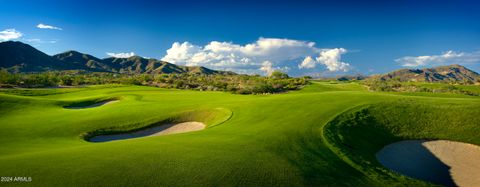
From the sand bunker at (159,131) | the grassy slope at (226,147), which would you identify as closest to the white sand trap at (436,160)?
the grassy slope at (226,147)

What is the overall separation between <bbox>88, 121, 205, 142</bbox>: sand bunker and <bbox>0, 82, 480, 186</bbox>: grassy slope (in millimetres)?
1495

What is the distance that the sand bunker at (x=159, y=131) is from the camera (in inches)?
1071

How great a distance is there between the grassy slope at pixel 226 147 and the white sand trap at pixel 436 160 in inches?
45.4

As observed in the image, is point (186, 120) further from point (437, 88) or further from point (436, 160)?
point (437, 88)

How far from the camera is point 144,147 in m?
17.6

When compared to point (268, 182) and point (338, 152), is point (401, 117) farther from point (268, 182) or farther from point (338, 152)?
point (268, 182)

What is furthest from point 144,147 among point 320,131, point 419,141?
point 419,141

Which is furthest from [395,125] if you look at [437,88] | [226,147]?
[437,88]

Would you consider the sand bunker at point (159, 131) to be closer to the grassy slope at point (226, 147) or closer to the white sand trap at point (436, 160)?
the grassy slope at point (226, 147)

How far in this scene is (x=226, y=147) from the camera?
1783cm

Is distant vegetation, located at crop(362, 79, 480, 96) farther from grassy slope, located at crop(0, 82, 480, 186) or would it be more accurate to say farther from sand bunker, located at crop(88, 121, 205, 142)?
sand bunker, located at crop(88, 121, 205, 142)

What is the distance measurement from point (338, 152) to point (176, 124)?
19805 mm

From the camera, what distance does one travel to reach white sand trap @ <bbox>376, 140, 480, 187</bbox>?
1822 cm

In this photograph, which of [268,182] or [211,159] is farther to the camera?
[211,159]
